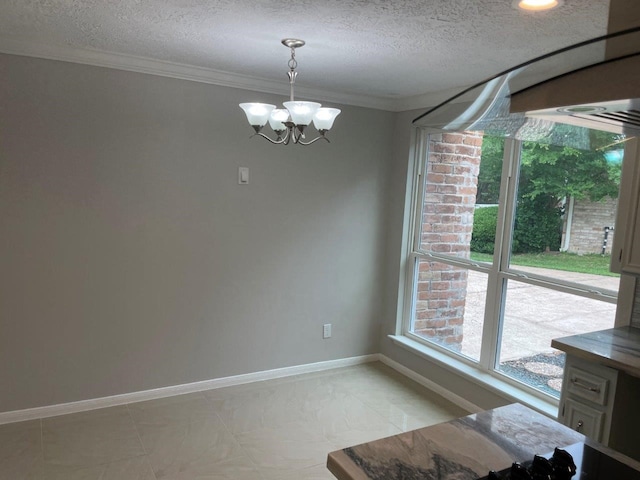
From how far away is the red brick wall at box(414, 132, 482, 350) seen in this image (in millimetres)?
3527

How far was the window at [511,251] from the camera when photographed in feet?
8.56

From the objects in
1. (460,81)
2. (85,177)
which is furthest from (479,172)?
(85,177)

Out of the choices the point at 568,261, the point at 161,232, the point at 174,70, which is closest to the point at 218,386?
the point at 161,232

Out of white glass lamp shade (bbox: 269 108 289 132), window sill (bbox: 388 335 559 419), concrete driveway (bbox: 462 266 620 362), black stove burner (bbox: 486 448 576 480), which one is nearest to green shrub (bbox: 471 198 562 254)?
concrete driveway (bbox: 462 266 620 362)

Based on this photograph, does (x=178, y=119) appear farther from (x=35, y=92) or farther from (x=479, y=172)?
(x=479, y=172)

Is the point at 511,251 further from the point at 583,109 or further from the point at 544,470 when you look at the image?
the point at 583,109

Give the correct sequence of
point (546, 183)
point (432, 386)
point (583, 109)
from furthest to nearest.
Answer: point (432, 386)
point (546, 183)
point (583, 109)

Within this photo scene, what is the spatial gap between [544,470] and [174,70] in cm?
295

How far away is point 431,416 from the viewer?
10.5 ft

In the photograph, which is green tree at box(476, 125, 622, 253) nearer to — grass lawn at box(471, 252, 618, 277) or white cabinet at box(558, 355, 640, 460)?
grass lawn at box(471, 252, 618, 277)

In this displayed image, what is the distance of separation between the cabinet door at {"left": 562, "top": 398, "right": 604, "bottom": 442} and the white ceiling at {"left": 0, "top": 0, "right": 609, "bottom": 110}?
159cm

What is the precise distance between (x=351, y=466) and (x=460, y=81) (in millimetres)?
2699

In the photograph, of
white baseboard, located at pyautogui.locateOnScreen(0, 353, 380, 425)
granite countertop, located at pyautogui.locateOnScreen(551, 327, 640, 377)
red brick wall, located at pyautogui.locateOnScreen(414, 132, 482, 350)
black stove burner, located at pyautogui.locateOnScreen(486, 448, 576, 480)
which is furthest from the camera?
red brick wall, located at pyautogui.locateOnScreen(414, 132, 482, 350)

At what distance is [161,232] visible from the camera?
3.15 metres
